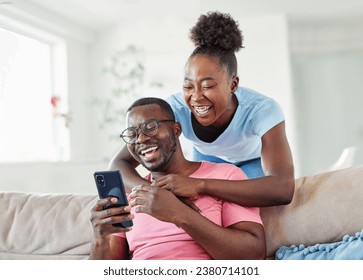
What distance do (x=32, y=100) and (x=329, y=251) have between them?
2.03 m

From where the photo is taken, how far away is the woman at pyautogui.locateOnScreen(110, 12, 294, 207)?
1.17m

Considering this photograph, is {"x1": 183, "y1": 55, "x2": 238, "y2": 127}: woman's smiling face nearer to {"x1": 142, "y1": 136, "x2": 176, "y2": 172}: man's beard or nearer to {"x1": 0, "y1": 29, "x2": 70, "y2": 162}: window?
{"x1": 142, "y1": 136, "x2": 176, "y2": 172}: man's beard

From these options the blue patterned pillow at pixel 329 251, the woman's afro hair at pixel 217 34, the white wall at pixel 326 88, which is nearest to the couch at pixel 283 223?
the blue patterned pillow at pixel 329 251

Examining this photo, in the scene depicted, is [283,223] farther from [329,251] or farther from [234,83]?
[234,83]

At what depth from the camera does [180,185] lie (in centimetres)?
113

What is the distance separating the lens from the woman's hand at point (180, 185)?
1.13m

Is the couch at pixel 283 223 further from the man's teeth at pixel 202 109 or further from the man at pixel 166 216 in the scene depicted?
the man's teeth at pixel 202 109

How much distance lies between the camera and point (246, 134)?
1.36 metres

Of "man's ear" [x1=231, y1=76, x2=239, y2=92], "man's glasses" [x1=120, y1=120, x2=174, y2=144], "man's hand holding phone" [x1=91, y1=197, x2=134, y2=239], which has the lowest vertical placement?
"man's hand holding phone" [x1=91, y1=197, x2=134, y2=239]

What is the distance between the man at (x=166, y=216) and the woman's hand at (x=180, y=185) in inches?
0.7

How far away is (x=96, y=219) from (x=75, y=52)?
106 inches

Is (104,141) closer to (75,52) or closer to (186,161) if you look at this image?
(75,52)

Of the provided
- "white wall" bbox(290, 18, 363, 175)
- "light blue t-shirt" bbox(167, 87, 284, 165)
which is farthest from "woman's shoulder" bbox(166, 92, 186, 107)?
"white wall" bbox(290, 18, 363, 175)

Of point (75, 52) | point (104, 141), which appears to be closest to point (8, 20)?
point (75, 52)
